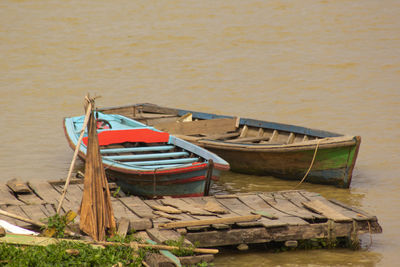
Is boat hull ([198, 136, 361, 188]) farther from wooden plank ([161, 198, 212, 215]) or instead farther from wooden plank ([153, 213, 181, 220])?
wooden plank ([153, 213, 181, 220])

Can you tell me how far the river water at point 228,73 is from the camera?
12.0 metres

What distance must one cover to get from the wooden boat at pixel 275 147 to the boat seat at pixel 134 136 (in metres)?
0.88

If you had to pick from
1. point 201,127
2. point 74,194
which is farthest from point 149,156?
point 201,127

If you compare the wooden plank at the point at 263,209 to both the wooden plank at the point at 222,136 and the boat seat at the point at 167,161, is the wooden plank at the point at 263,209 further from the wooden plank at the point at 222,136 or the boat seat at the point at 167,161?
the wooden plank at the point at 222,136

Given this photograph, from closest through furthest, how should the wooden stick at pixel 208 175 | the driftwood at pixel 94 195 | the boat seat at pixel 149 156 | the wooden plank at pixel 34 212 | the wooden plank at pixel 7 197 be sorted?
the driftwood at pixel 94 195, the wooden plank at pixel 34 212, the wooden plank at pixel 7 197, the wooden stick at pixel 208 175, the boat seat at pixel 149 156

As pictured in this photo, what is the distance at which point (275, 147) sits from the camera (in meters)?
11.0

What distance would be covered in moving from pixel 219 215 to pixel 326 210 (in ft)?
4.49

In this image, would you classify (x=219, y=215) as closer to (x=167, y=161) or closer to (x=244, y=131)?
(x=167, y=161)

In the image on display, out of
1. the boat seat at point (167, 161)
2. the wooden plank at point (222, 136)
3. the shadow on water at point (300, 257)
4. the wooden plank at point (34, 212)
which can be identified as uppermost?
the wooden plank at point (222, 136)

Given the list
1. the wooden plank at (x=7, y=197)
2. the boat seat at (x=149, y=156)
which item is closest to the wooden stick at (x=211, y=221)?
the wooden plank at (x=7, y=197)

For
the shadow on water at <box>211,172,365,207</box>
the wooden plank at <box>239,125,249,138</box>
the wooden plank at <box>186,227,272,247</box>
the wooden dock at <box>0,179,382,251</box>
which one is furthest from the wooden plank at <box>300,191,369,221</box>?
the wooden plank at <box>239,125,249,138</box>

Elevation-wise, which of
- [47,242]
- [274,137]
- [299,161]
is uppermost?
[274,137]

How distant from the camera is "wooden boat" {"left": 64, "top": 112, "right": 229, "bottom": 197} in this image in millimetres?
9250

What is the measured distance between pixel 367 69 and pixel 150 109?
11201 millimetres
